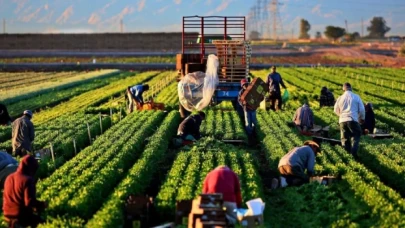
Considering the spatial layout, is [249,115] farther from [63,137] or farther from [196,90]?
[63,137]

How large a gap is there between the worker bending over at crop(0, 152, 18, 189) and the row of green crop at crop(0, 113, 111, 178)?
3.35 feet

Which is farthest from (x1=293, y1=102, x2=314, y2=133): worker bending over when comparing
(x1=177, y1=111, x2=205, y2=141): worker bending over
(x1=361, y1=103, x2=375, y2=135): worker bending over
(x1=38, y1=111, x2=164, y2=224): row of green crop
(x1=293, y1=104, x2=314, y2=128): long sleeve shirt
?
(x1=38, y1=111, x2=164, y2=224): row of green crop

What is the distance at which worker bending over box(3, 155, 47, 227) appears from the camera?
38.4ft

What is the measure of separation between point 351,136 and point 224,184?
7.38 meters

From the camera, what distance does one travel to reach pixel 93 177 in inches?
582

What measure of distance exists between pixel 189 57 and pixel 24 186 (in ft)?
58.7

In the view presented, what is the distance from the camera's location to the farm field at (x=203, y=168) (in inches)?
489

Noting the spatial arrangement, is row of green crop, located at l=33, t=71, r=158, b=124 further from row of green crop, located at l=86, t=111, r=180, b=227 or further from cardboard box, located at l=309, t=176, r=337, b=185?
A: cardboard box, located at l=309, t=176, r=337, b=185

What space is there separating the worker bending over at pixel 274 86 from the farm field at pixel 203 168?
589 millimetres

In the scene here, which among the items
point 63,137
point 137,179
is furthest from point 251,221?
point 63,137

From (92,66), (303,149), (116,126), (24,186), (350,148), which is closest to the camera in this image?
(24,186)

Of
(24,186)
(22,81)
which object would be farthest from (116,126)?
(22,81)

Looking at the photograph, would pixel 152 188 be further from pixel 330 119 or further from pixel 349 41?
pixel 349 41

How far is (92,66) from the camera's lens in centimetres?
7888
